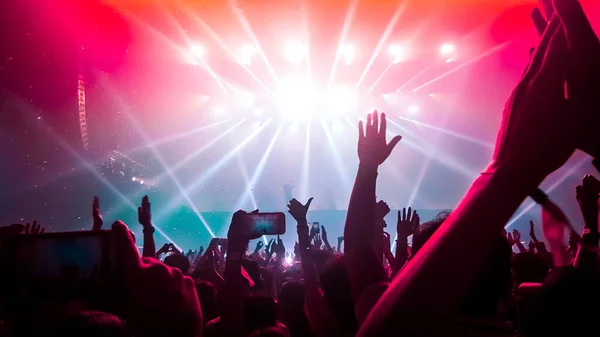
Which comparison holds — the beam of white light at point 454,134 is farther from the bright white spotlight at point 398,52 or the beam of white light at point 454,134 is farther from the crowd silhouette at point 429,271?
the crowd silhouette at point 429,271

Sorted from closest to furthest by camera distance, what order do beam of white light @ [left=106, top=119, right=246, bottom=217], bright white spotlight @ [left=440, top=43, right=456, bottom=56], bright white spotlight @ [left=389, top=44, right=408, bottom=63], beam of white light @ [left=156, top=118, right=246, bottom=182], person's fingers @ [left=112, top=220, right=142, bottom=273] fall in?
person's fingers @ [left=112, top=220, right=142, bottom=273] → bright white spotlight @ [left=440, top=43, right=456, bottom=56] → bright white spotlight @ [left=389, top=44, right=408, bottom=63] → beam of white light @ [left=156, top=118, right=246, bottom=182] → beam of white light @ [left=106, top=119, right=246, bottom=217]

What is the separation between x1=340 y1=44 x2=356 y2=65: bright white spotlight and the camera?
970cm

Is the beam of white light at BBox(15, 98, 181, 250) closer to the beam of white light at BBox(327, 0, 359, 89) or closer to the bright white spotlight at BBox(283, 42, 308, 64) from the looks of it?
the bright white spotlight at BBox(283, 42, 308, 64)

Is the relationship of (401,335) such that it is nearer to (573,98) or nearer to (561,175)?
(573,98)

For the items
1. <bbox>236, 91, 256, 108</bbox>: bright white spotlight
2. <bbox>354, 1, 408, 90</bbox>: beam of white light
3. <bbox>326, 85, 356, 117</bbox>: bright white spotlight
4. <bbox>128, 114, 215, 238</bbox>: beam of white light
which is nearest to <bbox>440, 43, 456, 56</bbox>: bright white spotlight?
<bbox>354, 1, 408, 90</bbox>: beam of white light

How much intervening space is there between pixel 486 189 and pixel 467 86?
1196 centimetres

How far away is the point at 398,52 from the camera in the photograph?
32.6 ft

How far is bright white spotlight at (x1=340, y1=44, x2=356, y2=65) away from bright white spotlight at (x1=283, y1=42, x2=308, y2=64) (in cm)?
100

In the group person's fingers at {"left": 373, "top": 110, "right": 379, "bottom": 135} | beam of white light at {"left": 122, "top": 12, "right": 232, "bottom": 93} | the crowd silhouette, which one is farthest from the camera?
beam of white light at {"left": 122, "top": 12, "right": 232, "bottom": 93}

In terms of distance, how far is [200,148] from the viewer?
1627 cm

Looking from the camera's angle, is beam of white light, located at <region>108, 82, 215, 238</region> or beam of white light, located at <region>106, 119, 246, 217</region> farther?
beam of white light, located at <region>106, 119, 246, 217</region>

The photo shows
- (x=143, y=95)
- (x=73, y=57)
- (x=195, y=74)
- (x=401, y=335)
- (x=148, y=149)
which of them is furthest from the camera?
(x=148, y=149)

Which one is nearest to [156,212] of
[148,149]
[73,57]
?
[148,149]

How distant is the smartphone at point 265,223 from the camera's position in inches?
101
